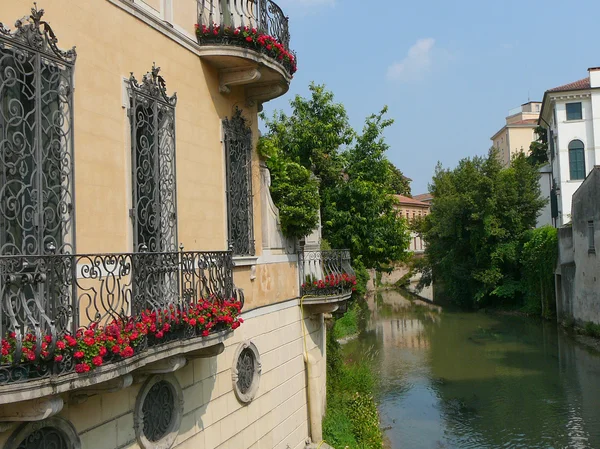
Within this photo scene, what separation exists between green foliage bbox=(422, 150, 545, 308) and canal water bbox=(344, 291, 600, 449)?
548 cm

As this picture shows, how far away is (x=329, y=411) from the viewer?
12625mm

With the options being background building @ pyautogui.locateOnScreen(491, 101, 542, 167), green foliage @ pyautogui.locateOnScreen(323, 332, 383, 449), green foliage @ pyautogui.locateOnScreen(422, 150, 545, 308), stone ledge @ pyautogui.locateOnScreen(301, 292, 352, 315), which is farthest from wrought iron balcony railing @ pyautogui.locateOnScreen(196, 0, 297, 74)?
background building @ pyautogui.locateOnScreen(491, 101, 542, 167)

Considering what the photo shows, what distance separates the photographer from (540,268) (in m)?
35.3

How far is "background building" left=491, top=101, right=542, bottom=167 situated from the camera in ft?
224

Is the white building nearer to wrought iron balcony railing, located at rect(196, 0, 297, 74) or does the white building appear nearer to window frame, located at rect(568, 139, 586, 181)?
window frame, located at rect(568, 139, 586, 181)

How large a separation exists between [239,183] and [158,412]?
371cm

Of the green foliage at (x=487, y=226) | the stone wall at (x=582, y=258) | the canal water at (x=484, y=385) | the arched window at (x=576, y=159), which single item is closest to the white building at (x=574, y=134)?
the arched window at (x=576, y=159)

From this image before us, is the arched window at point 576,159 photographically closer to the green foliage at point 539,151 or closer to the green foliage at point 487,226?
the green foliage at point 487,226

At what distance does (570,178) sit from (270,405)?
119 ft

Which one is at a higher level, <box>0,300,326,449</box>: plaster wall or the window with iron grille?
the window with iron grille

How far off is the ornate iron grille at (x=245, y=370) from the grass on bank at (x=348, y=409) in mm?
3512

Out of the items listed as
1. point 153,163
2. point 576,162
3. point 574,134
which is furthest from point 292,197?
point 574,134

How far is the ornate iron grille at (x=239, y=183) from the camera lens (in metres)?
8.98

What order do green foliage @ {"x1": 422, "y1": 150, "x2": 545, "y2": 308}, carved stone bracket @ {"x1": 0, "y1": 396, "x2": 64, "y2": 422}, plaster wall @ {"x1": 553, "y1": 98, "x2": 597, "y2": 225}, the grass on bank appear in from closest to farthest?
carved stone bracket @ {"x1": 0, "y1": 396, "x2": 64, "y2": 422} < the grass on bank < green foliage @ {"x1": 422, "y1": 150, "x2": 545, "y2": 308} < plaster wall @ {"x1": 553, "y1": 98, "x2": 597, "y2": 225}
